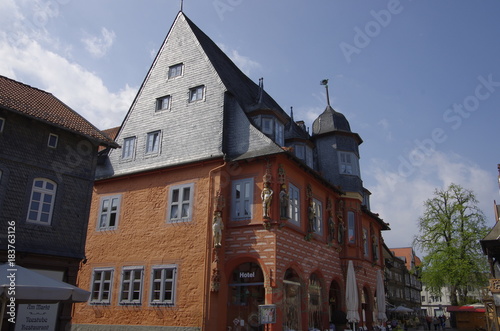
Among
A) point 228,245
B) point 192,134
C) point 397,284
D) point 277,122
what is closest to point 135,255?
point 228,245

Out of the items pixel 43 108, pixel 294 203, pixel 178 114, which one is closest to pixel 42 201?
pixel 43 108

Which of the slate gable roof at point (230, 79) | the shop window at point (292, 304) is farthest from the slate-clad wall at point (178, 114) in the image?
the shop window at point (292, 304)

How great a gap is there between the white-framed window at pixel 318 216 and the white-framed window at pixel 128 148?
10.4 meters

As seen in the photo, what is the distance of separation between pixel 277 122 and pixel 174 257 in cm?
883

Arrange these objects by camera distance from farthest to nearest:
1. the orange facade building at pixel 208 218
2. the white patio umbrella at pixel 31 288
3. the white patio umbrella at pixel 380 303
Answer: the white patio umbrella at pixel 380 303, the orange facade building at pixel 208 218, the white patio umbrella at pixel 31 288

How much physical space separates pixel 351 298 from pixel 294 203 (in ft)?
22.7

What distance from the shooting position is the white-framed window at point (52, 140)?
16625mm

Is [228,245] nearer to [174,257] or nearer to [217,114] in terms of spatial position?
[174,257]

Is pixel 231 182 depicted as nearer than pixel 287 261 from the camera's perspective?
No

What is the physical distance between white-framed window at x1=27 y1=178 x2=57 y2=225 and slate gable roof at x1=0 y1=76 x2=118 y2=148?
2283mm

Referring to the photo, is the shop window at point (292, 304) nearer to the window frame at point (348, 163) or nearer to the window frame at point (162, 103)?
the window frame at point (348, 163)

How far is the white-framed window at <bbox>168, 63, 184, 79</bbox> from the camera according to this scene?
24547 mm

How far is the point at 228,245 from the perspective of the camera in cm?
1908

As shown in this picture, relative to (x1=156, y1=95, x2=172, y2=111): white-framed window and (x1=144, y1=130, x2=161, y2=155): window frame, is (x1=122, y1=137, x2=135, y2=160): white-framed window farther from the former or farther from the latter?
(x1=156, y1=95, x2=172, y2=111): white-framed window
